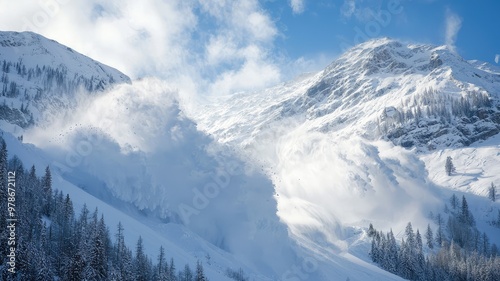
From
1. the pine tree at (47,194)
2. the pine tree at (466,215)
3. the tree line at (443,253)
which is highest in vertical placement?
the pine tree at (466,215)

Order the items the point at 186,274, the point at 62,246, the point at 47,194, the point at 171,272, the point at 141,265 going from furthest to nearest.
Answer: the point at 47,194
the point at 186,274
the point at 171,272
the point at 141,265
the point at 62,246

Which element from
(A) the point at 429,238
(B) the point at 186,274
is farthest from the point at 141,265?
(A) the point at 429,238

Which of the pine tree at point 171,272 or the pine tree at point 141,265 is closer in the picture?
the pine tree at point 141,265

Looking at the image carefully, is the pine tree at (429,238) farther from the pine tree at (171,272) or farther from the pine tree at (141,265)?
the pine tree at (141,265)

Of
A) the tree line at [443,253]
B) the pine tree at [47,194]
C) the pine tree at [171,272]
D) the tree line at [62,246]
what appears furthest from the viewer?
the tree line at [443,253]

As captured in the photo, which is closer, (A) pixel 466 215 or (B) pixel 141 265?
(B) pixel 141 265

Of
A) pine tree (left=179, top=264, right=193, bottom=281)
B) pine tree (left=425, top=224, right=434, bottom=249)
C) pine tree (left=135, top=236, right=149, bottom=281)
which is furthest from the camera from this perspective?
pine tree (left=425, top=224, right=434, bottom=249)

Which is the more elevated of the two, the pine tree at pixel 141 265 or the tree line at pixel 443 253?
the tree line at pixel 443 253

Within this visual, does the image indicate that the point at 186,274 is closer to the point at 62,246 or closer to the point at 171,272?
the point at 171,272

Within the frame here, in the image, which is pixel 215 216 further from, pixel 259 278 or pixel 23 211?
pixel 23 211

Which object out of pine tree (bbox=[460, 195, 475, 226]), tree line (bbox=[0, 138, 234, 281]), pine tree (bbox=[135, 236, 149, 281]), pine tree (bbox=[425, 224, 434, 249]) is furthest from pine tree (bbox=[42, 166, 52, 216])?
pine tree (bbox=[460, 195, 475, 226])

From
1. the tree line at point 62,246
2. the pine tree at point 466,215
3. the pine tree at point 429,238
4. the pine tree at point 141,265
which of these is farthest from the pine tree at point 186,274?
the pine tree at point 466,215

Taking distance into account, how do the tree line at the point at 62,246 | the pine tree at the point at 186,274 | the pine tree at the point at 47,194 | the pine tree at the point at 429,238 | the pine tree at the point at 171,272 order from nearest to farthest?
the tree line at the point at 62,246
the pine tree at the point at 171,272
the pine tree at the point at 186,274
the pine tree at the point at 47,194
the pine tree at the point at 429,238

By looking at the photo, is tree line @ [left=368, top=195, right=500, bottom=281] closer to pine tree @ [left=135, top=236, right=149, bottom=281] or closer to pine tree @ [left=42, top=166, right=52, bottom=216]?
pine tree @ [left=135, top=236, right=149, bottom=281]
